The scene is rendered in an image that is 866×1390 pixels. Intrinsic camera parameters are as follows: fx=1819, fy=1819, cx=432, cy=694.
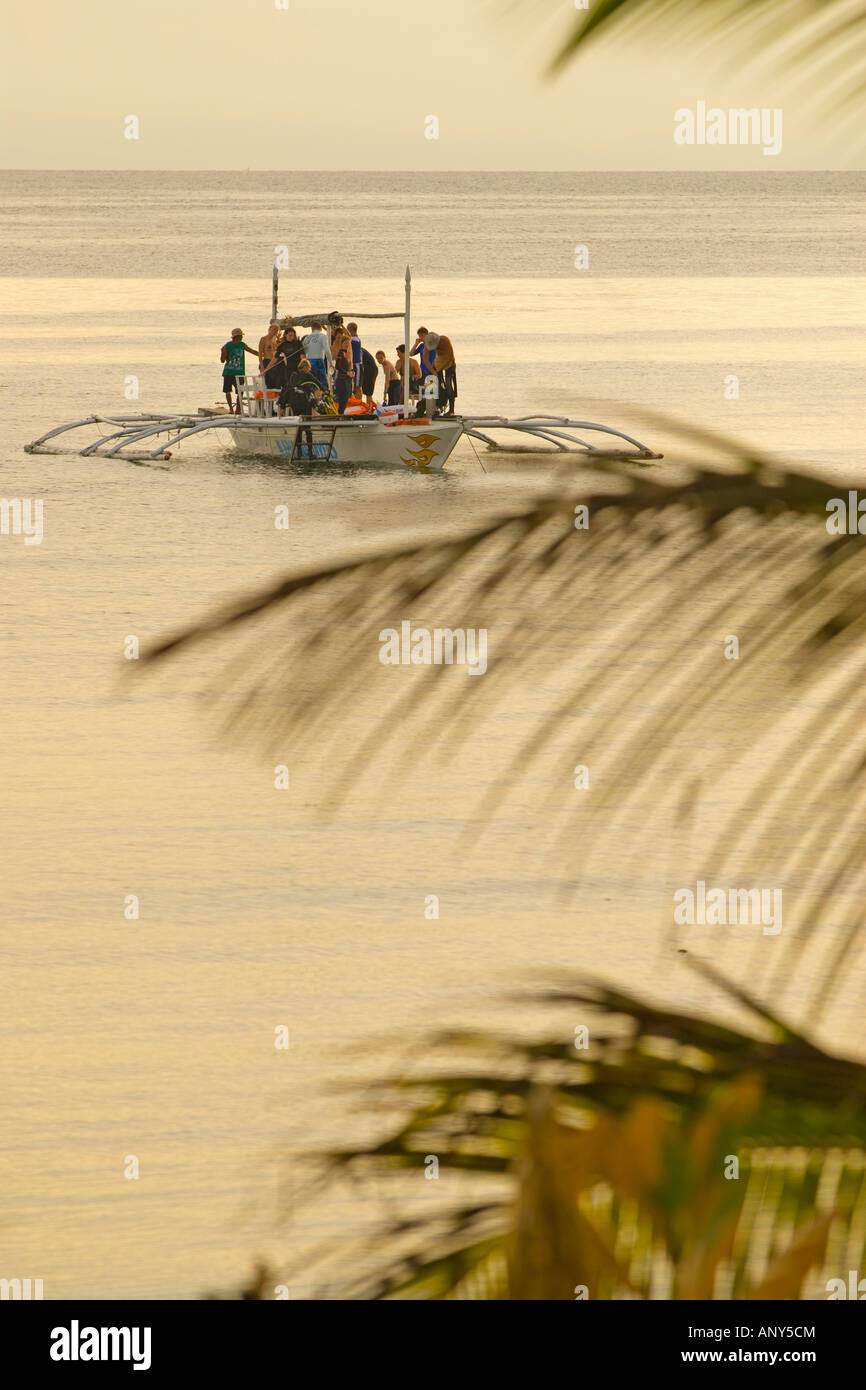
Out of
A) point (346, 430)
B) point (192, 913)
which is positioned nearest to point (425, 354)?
point (346, 430)

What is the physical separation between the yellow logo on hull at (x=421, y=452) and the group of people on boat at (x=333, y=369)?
500 millimetres

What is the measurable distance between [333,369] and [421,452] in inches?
91.8

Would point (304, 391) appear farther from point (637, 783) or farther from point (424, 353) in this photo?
point (637, 783)

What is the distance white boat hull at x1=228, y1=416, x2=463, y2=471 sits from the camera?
29.3 metres

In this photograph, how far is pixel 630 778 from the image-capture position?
2.23m

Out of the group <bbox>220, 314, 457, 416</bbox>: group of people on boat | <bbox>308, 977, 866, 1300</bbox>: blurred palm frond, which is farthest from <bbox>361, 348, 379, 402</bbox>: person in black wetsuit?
<bbox>308, 977, 866, 1300</bbox>: blurred palm frond

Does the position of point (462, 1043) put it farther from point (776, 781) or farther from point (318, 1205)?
point (318, 1205)

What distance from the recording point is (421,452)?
30078mm

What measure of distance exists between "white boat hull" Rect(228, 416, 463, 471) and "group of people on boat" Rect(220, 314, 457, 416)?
1.03 ft

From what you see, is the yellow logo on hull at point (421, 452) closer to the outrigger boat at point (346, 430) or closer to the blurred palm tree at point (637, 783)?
the outrigger boat at point (346, 430)

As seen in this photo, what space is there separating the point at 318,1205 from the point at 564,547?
620 centimetres

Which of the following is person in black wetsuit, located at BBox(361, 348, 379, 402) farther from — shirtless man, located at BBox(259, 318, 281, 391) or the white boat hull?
shirtless man, located at BBox(259, 318, 281, 391)

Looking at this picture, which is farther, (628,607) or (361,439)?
(361,439)
